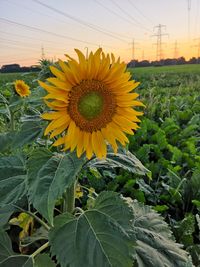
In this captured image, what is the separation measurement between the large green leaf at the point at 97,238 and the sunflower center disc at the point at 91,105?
0.27 metres

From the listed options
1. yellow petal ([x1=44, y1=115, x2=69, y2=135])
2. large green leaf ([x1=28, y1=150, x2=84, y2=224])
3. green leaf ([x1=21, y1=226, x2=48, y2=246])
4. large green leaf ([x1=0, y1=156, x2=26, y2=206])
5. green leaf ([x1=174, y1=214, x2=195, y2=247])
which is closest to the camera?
large green leaf ([x1=28, y1=150, x2=84, y2=224])

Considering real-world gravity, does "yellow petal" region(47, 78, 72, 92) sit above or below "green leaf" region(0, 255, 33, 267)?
above

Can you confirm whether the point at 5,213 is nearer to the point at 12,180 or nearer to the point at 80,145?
the point at 12,180

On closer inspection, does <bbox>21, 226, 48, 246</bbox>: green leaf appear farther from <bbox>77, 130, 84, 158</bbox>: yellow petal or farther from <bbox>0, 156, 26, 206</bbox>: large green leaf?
<bbox>77, 130, 84, 158</bbox>: yellow petal

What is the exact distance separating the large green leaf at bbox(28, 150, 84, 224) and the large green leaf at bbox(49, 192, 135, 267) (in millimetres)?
211

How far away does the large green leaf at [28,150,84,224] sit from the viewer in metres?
1.07

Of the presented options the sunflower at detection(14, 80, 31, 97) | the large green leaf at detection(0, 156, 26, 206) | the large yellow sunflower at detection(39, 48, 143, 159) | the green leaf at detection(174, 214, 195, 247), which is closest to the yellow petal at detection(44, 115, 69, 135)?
the large yellow sunflower at detection(39, 48, 143, 159)

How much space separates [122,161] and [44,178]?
1.38ft

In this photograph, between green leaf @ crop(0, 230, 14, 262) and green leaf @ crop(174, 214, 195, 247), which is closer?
green leaf @ crop(0, 230, 14, 262)

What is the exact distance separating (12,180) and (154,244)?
60 centimetres

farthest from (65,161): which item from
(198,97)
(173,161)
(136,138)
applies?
(198,97)

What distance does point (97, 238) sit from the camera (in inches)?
49.1

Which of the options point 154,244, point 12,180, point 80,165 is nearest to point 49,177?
point 80,165

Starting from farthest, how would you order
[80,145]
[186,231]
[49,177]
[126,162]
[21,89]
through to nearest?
[21,89], [186,231], [126,162], [80,145], [49,177]
